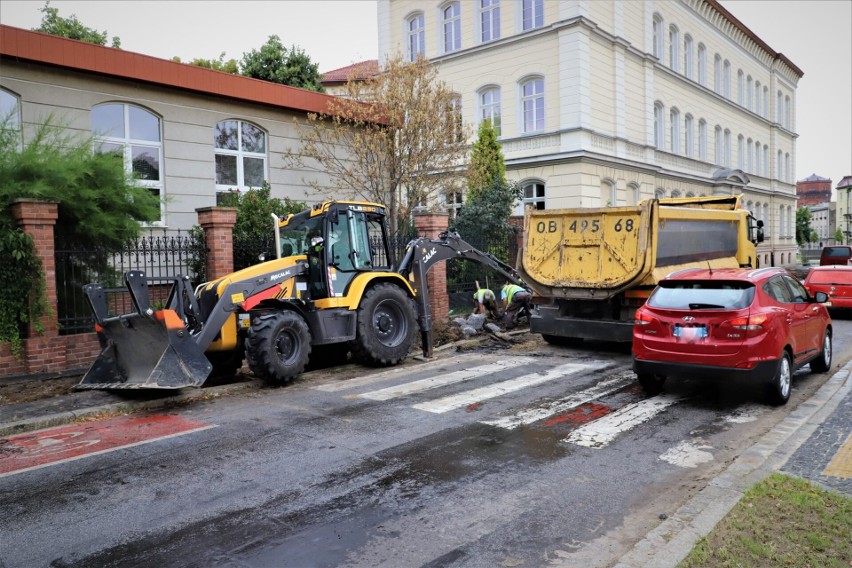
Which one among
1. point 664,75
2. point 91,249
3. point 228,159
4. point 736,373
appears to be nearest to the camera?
point 736,373

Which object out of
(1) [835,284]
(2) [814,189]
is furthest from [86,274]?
(2) [814,189]

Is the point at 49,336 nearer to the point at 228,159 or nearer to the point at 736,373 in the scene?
the point at 228,159

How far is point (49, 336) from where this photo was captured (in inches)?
412

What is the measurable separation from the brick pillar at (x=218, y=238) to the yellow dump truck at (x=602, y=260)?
572 centimetres

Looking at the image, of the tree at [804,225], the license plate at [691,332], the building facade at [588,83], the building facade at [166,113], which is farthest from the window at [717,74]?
the tree at [804,225]

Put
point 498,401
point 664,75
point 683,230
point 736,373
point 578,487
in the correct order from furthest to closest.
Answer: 1. point 664,75
2. point 683,230
3. point 498,401
4. point 736,373
5. point 578,487

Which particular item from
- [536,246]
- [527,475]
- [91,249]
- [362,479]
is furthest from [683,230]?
[91,249]

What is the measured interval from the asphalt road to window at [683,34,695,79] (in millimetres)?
30491

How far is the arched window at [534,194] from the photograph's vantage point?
28663mm

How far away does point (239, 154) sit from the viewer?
56.1 feet

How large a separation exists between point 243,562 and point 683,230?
11.0 m

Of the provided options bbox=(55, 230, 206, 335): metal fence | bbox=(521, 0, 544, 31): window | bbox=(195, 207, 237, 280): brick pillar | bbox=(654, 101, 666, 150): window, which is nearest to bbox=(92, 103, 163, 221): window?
bbox=(195, 207, 237, 280): brick pillar

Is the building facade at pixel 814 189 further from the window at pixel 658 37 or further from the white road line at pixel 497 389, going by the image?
the white road line at pixel 497 389

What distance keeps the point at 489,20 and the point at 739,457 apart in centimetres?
2715
